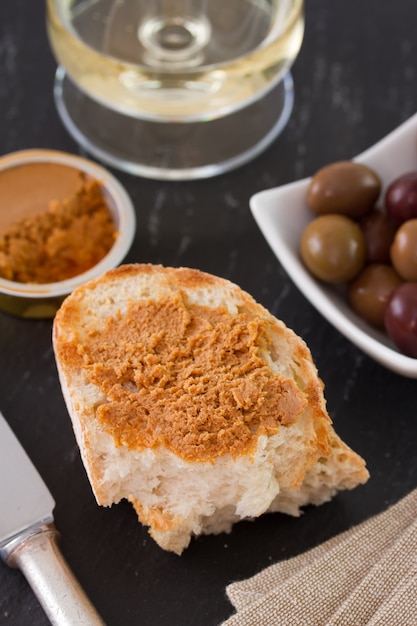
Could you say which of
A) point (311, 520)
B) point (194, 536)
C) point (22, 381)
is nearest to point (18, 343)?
point (22, 381)

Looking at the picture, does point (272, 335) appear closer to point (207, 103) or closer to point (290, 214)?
point (290, 214)

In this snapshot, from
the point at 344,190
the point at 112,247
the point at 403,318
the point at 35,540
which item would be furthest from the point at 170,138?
the point at 35,540

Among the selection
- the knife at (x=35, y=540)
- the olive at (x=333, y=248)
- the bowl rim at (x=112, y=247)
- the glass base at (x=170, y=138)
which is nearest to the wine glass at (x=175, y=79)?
the glass base at (x=170, y=138)

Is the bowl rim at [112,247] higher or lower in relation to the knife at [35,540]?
higher

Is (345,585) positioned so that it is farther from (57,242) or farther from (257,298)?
(57,242)

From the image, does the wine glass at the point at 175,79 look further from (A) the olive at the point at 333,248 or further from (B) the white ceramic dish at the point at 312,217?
(A) the olive at the point at 333,248

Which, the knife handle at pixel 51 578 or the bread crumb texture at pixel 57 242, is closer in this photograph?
the knife handle at pixel 51 578

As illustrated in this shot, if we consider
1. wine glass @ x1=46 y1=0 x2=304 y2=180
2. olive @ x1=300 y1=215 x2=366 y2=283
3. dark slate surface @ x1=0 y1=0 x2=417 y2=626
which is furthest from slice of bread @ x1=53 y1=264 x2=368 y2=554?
wine glass @ x1=46 y1=0 x2=304 y2=180

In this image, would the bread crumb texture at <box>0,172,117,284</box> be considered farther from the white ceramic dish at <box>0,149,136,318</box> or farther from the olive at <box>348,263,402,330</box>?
the olive at <box>348,263,402,330</box>
